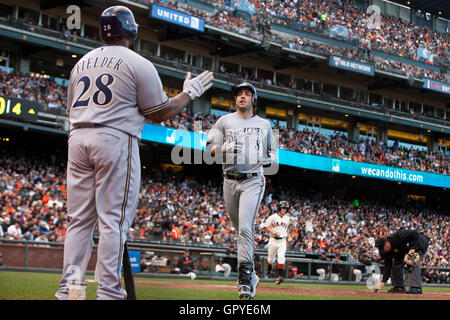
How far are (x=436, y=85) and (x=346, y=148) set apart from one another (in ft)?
34.6

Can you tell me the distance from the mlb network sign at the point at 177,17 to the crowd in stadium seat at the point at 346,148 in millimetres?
4795

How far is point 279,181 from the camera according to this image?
38125 millimetres

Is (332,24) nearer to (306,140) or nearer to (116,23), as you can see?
(306,140)

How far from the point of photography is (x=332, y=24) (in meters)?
42.8

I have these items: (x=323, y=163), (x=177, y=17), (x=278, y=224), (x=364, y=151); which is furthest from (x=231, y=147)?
(x=364, y=151)

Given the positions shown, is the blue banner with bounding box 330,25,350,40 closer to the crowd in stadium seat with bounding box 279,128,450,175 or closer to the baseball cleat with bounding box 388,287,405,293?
the crowd in stadium seat with bounding box 279,128,450,175

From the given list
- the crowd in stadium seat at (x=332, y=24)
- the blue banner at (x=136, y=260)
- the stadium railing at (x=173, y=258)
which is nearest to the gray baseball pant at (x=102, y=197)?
the blue banner at (x=136, y=260)

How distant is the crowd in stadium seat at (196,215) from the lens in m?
19.5

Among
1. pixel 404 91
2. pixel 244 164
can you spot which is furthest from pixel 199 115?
pixel 244 164

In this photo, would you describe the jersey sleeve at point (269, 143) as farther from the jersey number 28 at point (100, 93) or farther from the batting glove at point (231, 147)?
the jersey number 28 at point (100, 93)

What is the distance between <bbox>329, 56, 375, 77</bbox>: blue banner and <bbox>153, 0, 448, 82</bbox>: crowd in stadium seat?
0.82 meters

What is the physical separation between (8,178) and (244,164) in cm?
1642

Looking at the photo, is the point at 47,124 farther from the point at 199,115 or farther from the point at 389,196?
the point at 389,196
